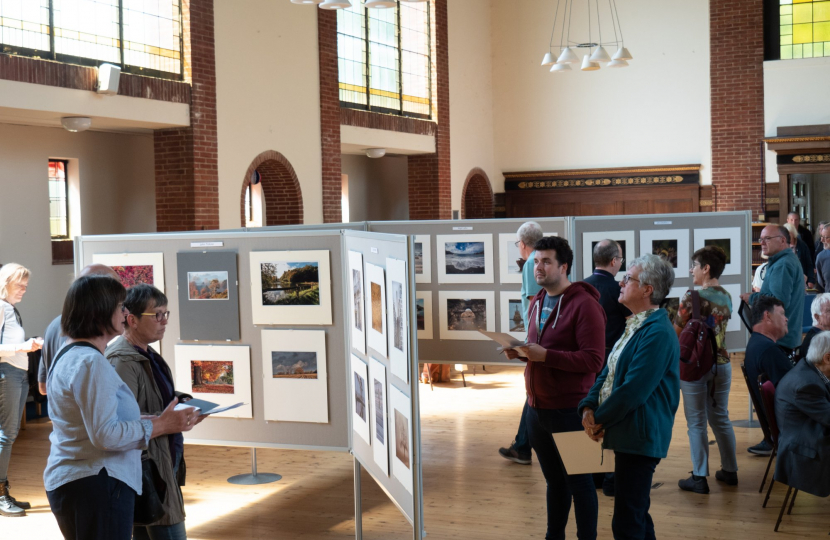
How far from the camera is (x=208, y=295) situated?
17.7 feet

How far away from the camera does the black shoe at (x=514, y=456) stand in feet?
22.8

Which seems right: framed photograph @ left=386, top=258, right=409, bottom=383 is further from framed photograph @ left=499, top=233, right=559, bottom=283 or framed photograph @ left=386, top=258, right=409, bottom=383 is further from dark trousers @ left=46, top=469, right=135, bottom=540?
framed photograph @ left=499, top=233, right=559, bottom=283

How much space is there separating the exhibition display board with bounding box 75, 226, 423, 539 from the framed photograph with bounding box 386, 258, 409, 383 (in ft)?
1.93

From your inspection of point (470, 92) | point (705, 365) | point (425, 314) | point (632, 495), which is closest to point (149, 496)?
point (632, 495)

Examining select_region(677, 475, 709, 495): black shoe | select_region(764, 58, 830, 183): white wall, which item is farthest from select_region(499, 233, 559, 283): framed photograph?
select_region(764, 58, 830, 183): white wall

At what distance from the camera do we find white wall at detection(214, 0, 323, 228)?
35.4 ft

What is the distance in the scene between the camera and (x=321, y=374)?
5.09m

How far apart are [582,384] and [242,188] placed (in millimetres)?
7709

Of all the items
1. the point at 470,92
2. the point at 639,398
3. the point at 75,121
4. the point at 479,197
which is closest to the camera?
the point at 639,398

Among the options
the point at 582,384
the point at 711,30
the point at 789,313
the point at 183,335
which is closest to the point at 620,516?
the point at 582,384

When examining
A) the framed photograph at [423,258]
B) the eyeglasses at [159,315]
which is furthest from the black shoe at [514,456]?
the eyeglasses at [159,315]

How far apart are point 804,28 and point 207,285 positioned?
13.6m

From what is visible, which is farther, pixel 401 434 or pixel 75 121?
pixel 75 121

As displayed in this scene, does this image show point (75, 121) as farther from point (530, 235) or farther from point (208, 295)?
point (530, 235)
